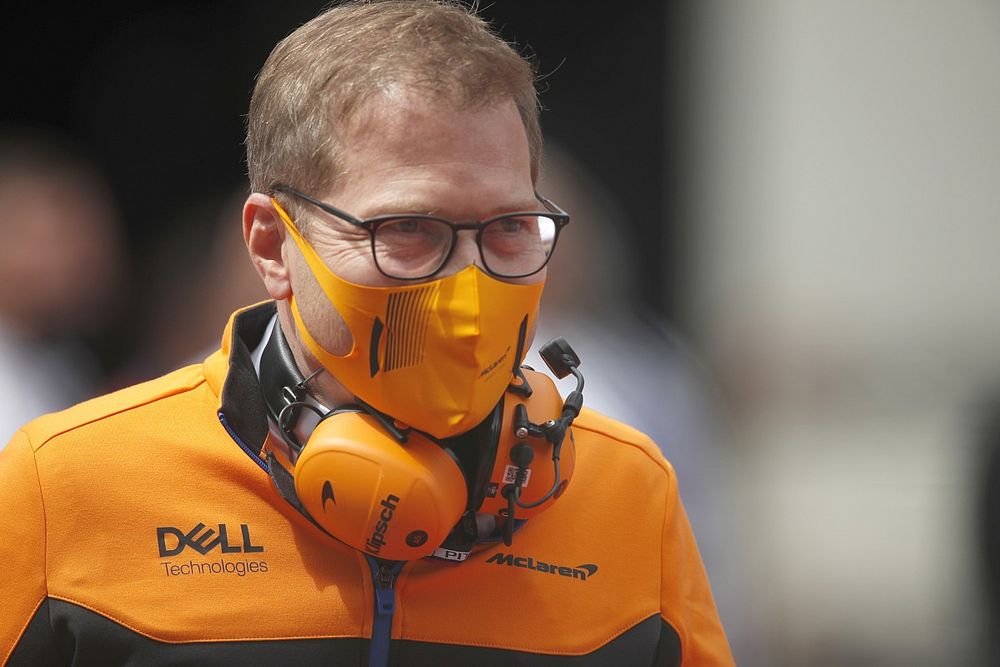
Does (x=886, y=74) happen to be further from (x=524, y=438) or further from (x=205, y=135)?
(x=524, y=438)

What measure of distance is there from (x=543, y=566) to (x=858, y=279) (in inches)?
211

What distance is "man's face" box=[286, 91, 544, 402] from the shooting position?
2402mm

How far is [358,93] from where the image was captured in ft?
8.05

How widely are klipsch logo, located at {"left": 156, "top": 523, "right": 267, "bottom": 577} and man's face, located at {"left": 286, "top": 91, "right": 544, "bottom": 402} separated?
38 centimetres

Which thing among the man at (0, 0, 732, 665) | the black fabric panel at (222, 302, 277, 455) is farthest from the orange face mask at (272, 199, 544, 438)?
the black fabric panel at (222, 302, 277, 455)

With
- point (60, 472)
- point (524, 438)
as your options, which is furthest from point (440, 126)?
point (60, 472)

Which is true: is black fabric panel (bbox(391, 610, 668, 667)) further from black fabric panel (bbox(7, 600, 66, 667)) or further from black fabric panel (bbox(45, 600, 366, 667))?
black fabric panel (bbox(7, 600, 66, 667))

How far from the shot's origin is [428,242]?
2.42 m

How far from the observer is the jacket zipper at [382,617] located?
97.9 inches

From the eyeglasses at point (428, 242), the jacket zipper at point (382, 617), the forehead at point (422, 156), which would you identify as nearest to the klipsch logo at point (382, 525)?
the jacket zipper at point (382, 617)

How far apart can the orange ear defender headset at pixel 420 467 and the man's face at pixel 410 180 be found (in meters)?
0.15

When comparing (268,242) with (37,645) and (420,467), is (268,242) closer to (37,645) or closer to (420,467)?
(420,467)

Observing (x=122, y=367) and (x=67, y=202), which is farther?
(x=122, y=367)

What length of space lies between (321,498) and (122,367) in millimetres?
5693
